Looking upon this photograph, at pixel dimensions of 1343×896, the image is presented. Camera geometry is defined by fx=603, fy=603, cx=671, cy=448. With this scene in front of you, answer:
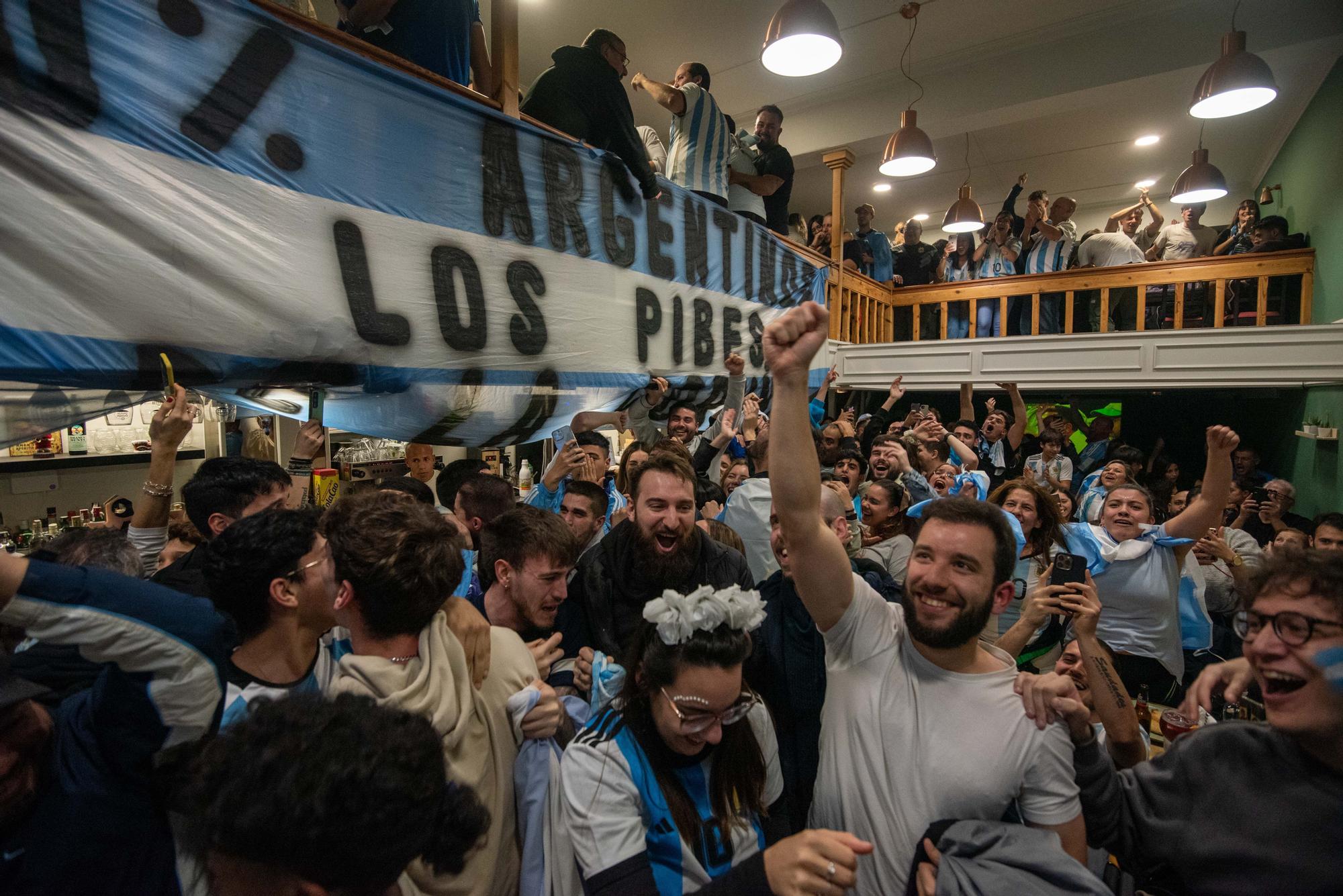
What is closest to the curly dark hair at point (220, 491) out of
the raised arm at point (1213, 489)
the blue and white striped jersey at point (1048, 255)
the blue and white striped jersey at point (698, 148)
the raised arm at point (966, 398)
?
the blue and white striped jersey at point (698, 148)

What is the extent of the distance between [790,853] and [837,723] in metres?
0.42

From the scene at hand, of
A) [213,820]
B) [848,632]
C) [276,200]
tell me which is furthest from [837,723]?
[276,200]

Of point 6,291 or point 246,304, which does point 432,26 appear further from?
point 6,291

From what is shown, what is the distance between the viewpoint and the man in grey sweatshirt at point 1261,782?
1.04 m

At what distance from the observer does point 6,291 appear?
4.70 feet

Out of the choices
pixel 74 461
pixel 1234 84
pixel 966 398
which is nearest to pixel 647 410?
pixel 74 461

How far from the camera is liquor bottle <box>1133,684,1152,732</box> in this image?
268 cm

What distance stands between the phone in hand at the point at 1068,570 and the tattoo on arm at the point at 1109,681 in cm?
24

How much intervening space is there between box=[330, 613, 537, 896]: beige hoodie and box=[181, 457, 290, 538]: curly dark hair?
1.19m

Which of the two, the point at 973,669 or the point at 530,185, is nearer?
the point at 973,669

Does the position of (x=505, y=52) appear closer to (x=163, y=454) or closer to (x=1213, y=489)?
(x=163, y=454)

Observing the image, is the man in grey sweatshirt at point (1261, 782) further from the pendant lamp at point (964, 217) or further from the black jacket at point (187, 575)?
the pendant lamp at point (964, 217)

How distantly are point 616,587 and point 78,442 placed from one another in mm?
4342

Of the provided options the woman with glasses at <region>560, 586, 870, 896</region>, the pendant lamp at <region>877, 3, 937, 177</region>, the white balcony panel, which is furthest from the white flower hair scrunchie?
the white balcony panel
